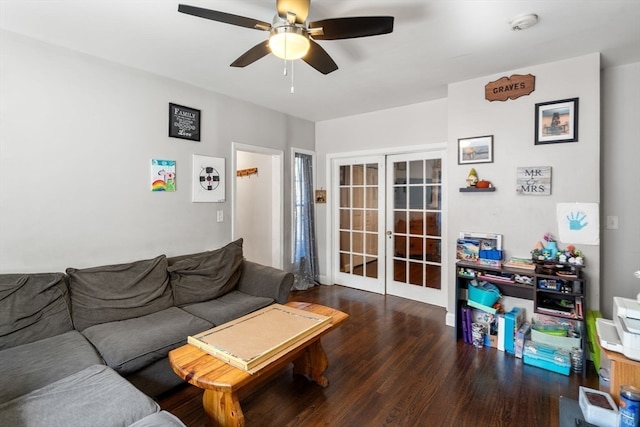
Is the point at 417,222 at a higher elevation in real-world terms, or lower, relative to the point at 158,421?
higher

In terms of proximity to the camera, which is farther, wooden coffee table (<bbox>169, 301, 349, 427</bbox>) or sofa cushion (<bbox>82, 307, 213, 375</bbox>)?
sofa cushion (<bbox>82, 307, 213, 375</bbox>)

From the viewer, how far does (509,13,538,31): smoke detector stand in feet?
6.63

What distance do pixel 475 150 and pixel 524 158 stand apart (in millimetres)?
432

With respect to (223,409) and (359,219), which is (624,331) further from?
(359,219)

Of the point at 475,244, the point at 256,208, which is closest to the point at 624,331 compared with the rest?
the point at 475,244

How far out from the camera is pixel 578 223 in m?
2.65

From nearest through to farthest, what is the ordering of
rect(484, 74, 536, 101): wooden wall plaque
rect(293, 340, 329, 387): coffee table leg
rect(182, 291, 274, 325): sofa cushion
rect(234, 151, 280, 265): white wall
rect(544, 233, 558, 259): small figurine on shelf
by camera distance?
rect(293, 340, 329, 387): coffee table leg → rect(182, 291, 274, 325): sofa cushion → rect(544, 233, 558, 259): small figurine on shelf → rect(484, 74, 536, 101): wooden wall plaque → rect(234, 151, 280, 265): white wall

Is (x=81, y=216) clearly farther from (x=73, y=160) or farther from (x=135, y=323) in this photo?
(x=135, y=323)

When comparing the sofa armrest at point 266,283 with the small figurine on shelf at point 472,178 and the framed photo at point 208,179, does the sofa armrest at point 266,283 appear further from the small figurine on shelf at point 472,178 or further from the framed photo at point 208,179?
the small figurine on shelf at point 472,178

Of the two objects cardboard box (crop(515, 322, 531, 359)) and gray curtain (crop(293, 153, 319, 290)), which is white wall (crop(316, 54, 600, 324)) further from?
gray curtain (crop(293, 153, 319, 290))

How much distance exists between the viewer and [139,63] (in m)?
2.79

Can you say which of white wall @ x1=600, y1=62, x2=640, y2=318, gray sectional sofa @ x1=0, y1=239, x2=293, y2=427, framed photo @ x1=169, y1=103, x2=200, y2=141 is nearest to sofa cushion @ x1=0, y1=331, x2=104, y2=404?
gray sectional sofa @ x1=0, y1=239, x2=293, y2=427

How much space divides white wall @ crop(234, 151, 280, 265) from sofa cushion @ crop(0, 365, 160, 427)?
10.6 ft

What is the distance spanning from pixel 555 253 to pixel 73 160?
4171 mm
